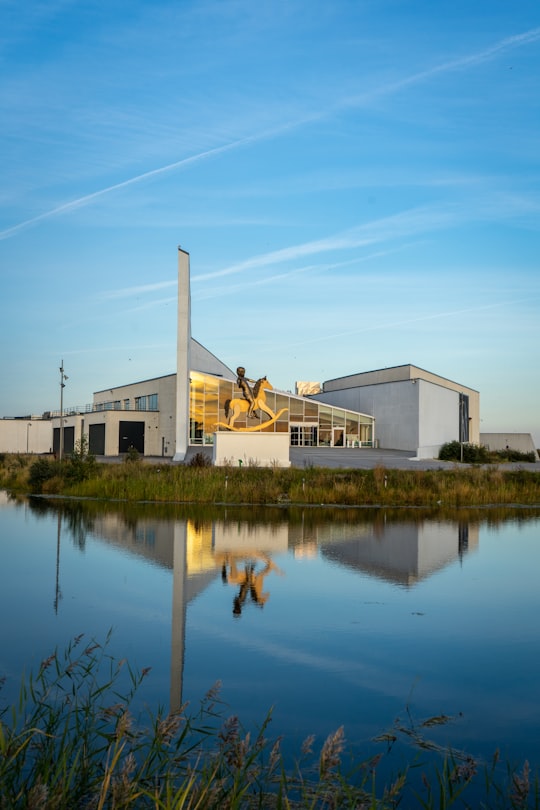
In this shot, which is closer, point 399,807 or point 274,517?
point 399,807

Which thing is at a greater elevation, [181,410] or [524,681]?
[181,410]

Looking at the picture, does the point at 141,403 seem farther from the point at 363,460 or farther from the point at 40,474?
the point at 40,474

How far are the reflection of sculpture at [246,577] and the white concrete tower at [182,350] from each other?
30.9m

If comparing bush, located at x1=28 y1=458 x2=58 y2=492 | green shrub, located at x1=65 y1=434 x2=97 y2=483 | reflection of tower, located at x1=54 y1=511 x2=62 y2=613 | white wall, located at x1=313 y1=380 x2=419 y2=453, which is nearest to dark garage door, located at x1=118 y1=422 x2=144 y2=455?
white wall, located at x1=313 y1=380 x2=419 y2=453

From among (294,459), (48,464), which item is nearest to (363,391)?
(294,459)

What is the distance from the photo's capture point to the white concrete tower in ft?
148

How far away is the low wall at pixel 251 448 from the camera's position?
38.3 m

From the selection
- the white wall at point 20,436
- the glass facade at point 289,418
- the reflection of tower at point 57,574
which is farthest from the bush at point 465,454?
the white wall at point 20,436

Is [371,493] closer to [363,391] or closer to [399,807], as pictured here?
[399,807]

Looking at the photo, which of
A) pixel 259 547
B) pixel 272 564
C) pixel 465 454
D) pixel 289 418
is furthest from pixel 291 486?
pixel 289 418

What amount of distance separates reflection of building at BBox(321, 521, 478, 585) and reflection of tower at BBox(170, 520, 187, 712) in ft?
8.85

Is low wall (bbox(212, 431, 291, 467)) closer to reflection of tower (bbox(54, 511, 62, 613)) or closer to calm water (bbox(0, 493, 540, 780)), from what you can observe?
reflection of tower (bbox(54, 511, 62, 613))

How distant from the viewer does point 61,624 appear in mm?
9125

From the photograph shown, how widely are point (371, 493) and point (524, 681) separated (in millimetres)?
19011
